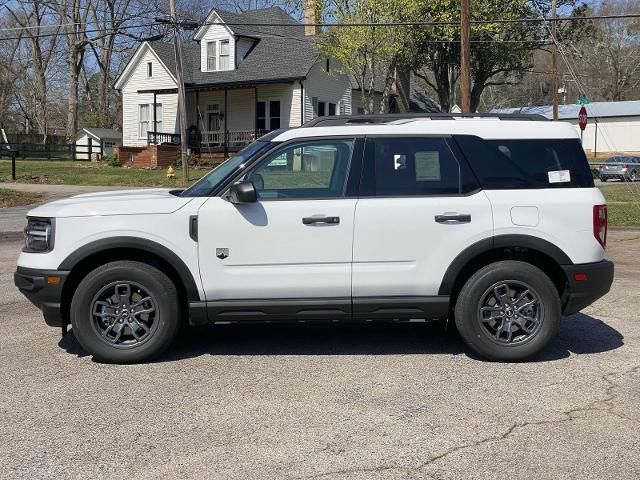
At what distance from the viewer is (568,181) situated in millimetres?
5645

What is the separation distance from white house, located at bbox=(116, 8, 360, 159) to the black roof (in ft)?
0.17

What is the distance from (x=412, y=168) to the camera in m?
5.64

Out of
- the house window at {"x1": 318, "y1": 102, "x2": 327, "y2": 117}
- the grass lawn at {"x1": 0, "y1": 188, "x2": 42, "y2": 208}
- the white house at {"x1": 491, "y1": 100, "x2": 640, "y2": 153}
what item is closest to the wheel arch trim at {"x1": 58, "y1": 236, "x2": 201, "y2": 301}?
the grass lawn at {"x1": 0, "y1": 188, "x2": 42, "y2": 208}

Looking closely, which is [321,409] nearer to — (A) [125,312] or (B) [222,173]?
(A) [125,312]

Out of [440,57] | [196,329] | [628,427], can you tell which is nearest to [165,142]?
[440,57]

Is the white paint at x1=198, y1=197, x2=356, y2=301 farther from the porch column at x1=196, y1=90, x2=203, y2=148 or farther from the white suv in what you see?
the porch column at x1=196, y1=90, x2=203, y2=148

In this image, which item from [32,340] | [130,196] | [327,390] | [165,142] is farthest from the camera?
[165,142]

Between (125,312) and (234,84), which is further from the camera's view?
(234,84)

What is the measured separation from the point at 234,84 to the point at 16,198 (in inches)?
632

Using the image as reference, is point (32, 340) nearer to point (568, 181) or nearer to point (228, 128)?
point (568, 181)

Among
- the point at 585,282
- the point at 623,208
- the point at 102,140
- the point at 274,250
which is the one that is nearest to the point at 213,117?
the point at 102,140

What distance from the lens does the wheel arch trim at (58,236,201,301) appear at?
17.7ft

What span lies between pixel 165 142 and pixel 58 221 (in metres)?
33.0

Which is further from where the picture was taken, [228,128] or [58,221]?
[228,128]
